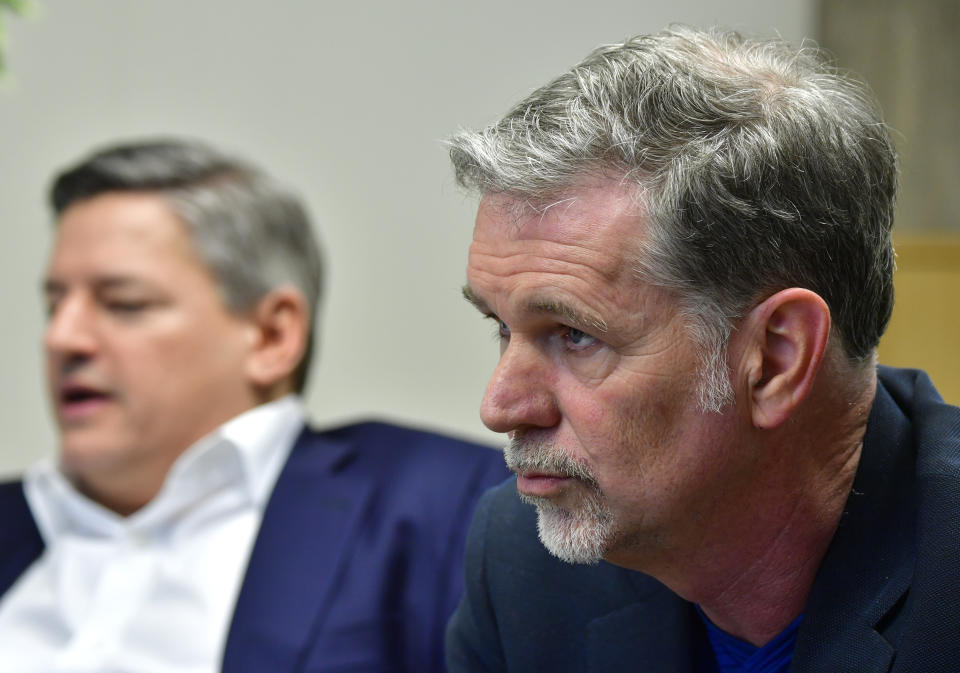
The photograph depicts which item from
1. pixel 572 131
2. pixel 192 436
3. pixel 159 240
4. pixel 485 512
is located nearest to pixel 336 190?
pixel 159 240

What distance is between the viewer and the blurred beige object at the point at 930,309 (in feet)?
7.57

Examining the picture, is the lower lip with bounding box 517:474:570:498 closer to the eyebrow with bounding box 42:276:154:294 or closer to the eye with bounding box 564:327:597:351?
the eye with bounding box 564:327:597:351

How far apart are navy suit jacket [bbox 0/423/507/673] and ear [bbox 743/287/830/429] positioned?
97cm

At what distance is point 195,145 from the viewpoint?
2377 millimetres

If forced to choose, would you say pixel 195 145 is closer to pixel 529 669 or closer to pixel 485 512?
pixel 485 512

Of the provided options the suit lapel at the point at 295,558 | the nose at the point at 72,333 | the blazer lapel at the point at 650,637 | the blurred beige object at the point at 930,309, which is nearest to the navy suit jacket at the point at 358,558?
the suit lapel at the point at 295,558

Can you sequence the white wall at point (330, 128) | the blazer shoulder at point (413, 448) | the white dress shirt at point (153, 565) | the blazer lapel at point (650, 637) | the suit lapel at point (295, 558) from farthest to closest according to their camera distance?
the white wall at point (330, 128) → the blazer shoulder at point (413, 448) → the white dress shirt at point (153, 565) → the suit lapel at point (295, 558) → the blazer lapel at point (650, 637)

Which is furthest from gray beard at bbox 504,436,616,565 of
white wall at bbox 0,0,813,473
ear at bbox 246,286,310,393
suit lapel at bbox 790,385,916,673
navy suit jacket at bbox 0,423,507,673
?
white wall at bbox 0,0,813,473

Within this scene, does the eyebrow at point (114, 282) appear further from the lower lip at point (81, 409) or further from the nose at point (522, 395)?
the nose at point (522, 395)

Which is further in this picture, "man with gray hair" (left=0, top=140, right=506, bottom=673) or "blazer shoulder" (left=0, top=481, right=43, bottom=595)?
"blazer shoulder" (left=0, top=481, right=43, bottom=595)

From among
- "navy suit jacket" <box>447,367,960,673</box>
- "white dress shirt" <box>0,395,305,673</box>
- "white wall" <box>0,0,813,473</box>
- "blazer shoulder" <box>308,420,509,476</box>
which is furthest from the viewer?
"white wall" <box>0,0,813,473</box>

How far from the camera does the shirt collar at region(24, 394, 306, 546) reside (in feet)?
6.89

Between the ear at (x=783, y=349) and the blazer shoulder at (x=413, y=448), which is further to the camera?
the blazer shoulder at (x=413, y=448)

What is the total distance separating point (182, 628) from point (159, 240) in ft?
2.52
